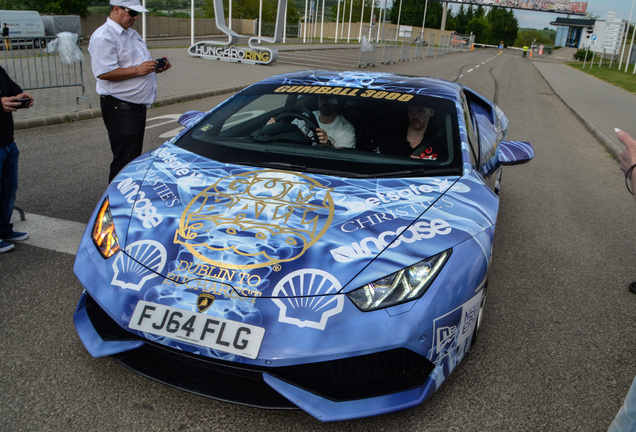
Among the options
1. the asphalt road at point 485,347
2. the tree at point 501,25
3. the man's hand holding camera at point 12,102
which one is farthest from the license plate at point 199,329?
the tree at point 501,25

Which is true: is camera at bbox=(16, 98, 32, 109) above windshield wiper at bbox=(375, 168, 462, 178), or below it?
above

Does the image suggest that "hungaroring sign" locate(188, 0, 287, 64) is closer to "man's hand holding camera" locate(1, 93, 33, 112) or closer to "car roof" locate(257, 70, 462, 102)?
"car roof" locate(257, 70, 462, 102)

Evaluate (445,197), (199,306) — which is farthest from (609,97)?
(199,306)

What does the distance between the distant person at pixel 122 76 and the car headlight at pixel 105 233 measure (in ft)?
6.16

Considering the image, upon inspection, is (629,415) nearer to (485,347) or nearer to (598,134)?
(485,347)

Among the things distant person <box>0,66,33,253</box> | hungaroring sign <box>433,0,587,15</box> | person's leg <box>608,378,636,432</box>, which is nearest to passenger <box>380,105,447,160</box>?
person's leg <box>608,378,636,432</box>

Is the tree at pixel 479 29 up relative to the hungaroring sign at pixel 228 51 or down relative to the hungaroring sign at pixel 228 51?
up

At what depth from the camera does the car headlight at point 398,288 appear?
7.02ft

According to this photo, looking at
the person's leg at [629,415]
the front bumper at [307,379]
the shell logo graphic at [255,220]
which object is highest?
the shell logo graphic at [255,220]

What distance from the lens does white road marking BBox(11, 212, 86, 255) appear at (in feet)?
13.0

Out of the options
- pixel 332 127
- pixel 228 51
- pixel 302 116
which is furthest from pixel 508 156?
pixel 228 51

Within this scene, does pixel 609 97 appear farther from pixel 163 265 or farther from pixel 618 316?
pixel 163 265

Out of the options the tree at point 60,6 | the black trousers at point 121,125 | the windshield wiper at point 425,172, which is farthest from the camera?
the tree at point 60,6

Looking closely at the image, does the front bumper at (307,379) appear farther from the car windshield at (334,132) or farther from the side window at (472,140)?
the side window at (472,140)
